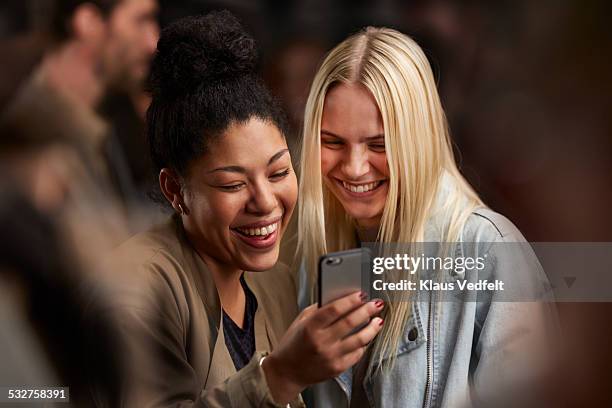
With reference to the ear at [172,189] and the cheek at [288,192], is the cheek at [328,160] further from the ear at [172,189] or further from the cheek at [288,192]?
the ear at [172,189]

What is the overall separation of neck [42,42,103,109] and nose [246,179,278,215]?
0.97 ft

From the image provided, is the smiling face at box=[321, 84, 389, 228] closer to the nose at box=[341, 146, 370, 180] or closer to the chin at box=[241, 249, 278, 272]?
the nose at box=[341, 146, 370, 180]

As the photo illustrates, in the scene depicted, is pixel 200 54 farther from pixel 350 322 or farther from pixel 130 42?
pixel 350 322

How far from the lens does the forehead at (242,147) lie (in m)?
1.14

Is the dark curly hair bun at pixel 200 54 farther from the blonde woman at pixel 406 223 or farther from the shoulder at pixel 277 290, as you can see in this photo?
the shoulder at pixel 277 290

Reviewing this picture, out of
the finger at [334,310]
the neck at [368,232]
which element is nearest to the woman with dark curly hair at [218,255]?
the finger at [334,310]

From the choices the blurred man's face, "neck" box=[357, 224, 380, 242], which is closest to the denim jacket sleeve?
"neck" box=[357, 224, 380, 242]

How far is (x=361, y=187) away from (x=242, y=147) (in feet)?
0.59

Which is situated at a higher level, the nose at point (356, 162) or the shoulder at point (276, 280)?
A: the nose at point (356, 162)

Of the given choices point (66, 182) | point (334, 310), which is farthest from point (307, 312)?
point (66, 182)

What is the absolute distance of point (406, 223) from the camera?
1.22 meters

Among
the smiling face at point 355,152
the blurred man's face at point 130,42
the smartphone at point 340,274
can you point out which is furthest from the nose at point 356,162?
the blurred man's face at point 130,42

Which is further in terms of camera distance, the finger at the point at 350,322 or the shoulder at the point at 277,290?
the shoulder at the point at 277,290

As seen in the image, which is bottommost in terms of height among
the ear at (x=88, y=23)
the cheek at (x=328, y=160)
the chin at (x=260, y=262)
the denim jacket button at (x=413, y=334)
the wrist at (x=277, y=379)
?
the wrist at (x=277, y=379)
